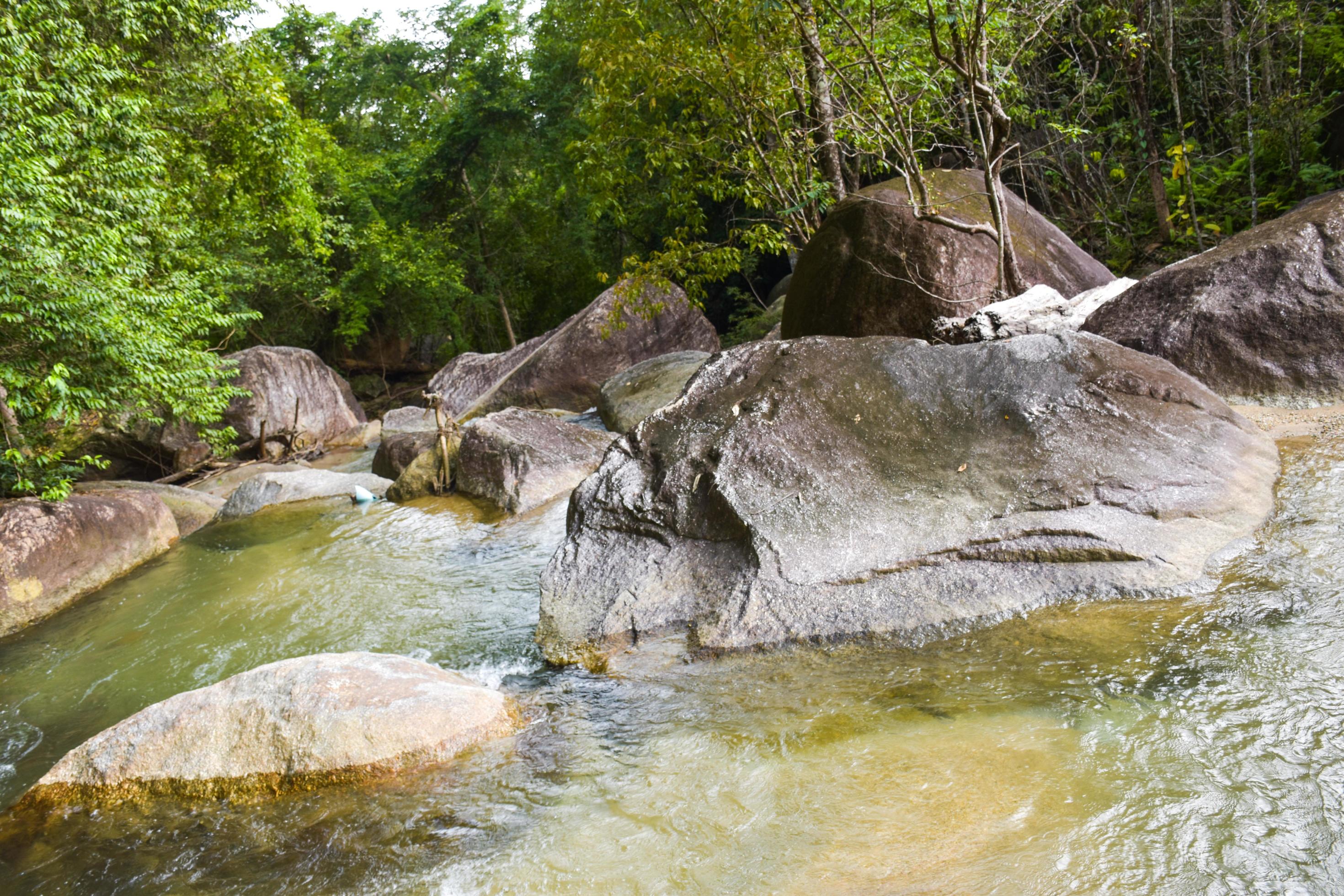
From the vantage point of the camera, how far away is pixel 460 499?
9023mm

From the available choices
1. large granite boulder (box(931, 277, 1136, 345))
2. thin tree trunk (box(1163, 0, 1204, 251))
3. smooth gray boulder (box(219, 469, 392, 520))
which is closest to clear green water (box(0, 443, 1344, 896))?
large granite boulder (box(931, 277, 1136, 345))

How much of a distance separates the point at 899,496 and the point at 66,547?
7715 mm

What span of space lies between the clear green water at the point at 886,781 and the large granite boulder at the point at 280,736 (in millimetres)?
110

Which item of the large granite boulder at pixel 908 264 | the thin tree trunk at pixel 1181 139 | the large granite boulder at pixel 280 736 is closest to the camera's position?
the large granite boulder at pixel 280 736

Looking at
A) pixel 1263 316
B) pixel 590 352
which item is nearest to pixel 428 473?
pixel 590 352

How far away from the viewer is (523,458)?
28.2 ft

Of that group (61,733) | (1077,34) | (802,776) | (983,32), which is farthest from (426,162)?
(802,776)

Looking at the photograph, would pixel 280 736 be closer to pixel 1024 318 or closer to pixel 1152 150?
pixel 1024 318

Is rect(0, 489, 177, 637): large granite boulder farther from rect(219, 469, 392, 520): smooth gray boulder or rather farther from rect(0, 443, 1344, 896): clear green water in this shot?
rect(0, 443, 1344, 896): clear green water

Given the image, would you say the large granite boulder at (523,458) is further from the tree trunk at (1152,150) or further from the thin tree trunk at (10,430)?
the tree trunk at (1152,150)

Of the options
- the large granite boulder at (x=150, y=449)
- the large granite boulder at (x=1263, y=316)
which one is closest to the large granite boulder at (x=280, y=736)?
the large granite boulder at (x=1263, y=316)

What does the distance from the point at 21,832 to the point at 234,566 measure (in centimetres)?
479

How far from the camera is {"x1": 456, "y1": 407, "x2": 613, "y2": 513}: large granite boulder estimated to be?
27.5 feet

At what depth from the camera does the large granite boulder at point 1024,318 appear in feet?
18.7
